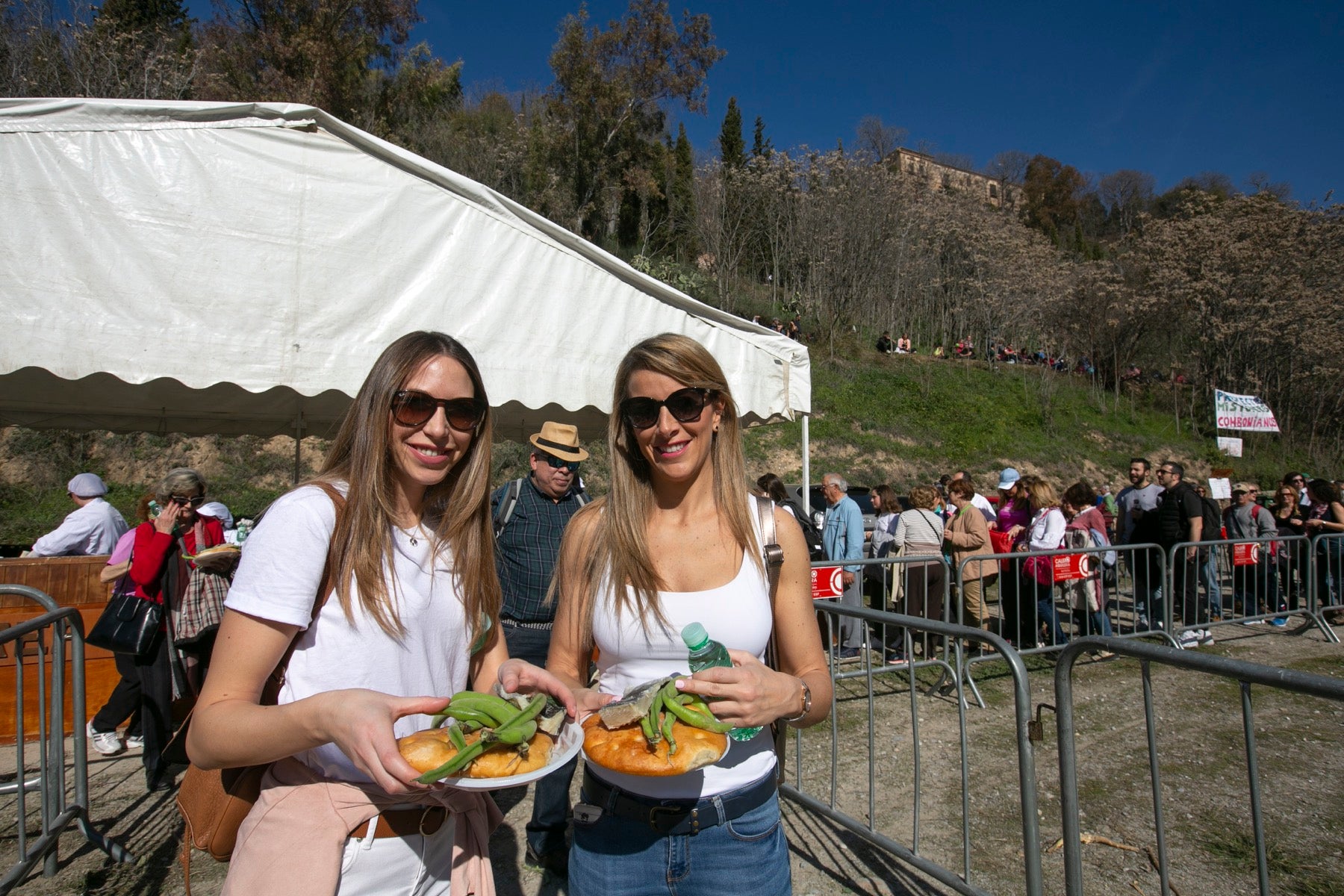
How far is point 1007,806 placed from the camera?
14.1 ft

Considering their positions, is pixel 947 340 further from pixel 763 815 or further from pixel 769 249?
pixel 763 815

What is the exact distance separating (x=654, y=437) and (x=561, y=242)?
3.50 meters

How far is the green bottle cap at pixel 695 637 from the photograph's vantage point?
1.52 meters

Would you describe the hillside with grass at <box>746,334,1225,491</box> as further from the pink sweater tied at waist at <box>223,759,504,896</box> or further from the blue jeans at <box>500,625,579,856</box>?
the pink sweater tied at waist at <box>223,759,504,896</box>

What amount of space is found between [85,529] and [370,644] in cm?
648

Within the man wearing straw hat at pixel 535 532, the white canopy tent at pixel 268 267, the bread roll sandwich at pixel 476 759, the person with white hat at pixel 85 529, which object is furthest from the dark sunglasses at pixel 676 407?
the person with white hat at pixel 85 529

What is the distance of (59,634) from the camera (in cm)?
324

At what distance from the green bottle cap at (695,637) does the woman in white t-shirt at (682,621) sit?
0.09 meters

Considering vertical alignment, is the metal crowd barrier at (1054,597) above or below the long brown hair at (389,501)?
below

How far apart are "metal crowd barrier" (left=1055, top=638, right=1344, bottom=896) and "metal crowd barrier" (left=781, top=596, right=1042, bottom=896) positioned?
13 centimetres

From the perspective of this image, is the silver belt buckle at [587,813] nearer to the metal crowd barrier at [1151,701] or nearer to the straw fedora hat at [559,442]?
the metal crowd barrier at [1151,701]

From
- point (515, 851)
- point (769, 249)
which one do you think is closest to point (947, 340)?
point (769, 249)

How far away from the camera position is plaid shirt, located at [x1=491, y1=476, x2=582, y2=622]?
13.4 ft

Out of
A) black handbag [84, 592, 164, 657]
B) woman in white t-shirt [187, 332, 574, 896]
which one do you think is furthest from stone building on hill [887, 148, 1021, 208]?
woman in white t-shirt [187, 332, 574, 896]
